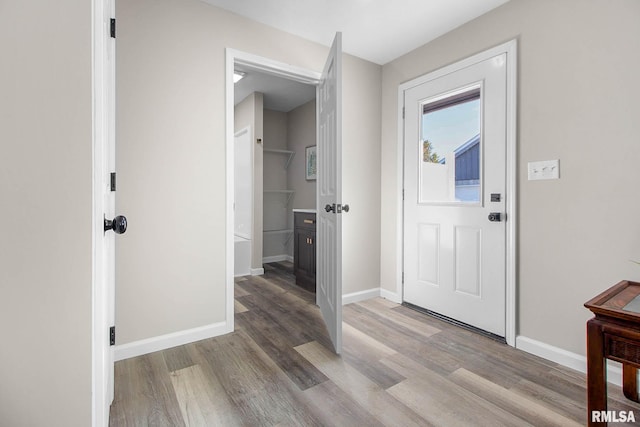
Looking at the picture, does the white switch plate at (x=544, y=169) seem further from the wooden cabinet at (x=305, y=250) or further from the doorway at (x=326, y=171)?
the wooden cabinet at (x=305, y=250)

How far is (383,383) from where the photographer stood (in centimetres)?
172

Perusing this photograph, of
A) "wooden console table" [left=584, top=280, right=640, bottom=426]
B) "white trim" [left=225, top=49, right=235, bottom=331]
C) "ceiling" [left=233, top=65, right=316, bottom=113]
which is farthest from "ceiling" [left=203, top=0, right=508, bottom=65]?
"wooden console table" [left=584, top=280, right=640, bottom=426]

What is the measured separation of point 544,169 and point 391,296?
5.76ft

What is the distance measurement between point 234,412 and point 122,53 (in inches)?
86.3

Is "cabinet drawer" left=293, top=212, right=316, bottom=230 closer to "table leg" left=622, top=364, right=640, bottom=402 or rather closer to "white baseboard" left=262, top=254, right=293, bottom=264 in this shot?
"white baseboard" left=262, top=254, right=293, bottom=264

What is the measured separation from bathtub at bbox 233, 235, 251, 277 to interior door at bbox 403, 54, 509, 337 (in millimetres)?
2152

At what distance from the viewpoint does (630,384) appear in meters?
1.56

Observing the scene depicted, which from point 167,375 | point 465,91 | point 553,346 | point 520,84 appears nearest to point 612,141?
point 520,84

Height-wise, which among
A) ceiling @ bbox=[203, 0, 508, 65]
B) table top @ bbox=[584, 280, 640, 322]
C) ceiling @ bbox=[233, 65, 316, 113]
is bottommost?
table top @ bbox=[584, 280, 640, 322]

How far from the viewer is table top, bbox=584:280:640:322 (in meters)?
1.13

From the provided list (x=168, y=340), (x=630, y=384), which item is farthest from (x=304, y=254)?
(x=630, y=384)
